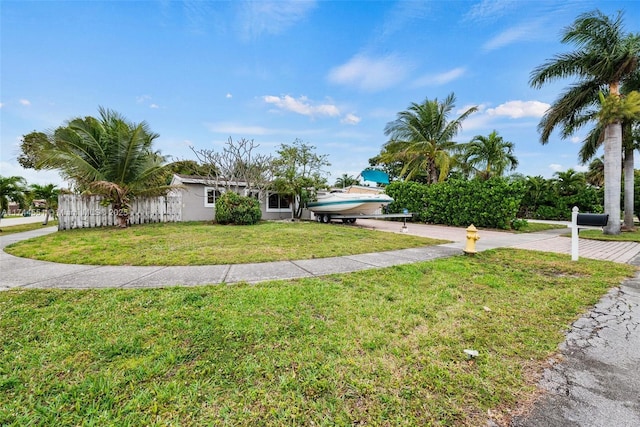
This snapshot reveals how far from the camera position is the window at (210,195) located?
1462cm

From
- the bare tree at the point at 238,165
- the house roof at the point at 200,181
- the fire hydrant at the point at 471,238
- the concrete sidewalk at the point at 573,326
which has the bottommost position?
the concrete sidewalk at the point at 573,326

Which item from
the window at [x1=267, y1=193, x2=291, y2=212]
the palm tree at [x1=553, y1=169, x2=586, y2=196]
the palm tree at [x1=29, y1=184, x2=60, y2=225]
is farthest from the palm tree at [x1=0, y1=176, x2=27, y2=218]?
the palm tree at [x1=553, y1=169, x2=586, y2=196]

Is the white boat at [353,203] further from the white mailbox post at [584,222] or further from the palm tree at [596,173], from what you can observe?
the palm tree at [596,173]

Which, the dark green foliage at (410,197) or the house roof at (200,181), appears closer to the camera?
the house roof at (200,181)

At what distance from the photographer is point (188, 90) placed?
11.9 metres

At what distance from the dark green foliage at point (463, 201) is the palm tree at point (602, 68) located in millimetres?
3100

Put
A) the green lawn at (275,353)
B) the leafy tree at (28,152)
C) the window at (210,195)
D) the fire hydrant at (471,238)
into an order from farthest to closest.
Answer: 1. the window at (210,195)
2. the leafy tree at (28,152)
3. the fire hydrant at (471,238)
4. the green lawn at (275,353)

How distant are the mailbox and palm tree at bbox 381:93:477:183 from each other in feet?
37.6

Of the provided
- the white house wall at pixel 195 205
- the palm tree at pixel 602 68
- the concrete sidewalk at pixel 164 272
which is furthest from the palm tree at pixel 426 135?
the concrete sidewalk at pixel 164 272

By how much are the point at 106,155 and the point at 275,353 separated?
473 inches

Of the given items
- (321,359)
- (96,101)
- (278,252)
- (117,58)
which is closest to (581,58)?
(278,252)

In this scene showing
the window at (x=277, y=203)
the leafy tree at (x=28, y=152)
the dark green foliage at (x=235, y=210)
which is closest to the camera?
the dark green foliage at (x=235, y=210)

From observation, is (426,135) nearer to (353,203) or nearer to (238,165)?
(353,203)

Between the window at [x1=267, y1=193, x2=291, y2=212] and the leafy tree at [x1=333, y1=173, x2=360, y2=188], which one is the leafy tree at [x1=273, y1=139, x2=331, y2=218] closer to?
the window at [x1=267, y1=193, x2=291, y2=212]
